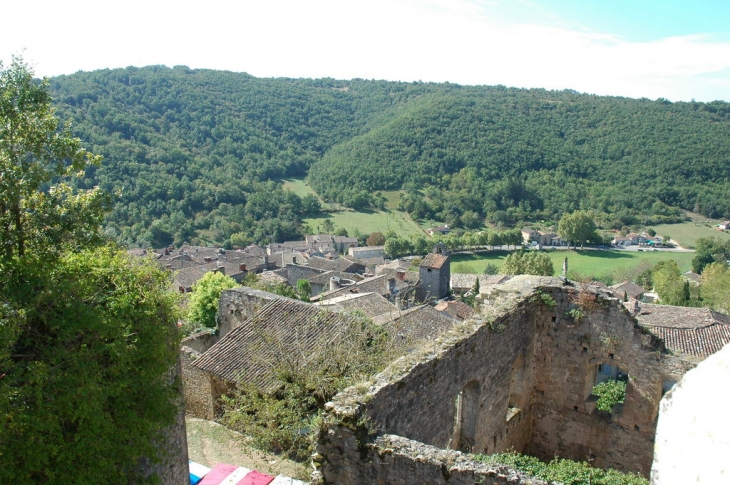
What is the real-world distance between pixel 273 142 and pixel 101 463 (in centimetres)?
13712

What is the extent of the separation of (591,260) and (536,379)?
8148 cm

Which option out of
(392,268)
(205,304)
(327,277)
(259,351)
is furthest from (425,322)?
(392,268)

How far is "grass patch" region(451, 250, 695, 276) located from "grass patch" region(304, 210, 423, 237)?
17122mm

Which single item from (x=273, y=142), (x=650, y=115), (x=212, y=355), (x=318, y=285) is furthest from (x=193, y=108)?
(x=212, y=355)

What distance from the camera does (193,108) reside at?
440 ft

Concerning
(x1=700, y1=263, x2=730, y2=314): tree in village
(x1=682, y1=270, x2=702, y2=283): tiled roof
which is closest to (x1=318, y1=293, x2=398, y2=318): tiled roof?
(x1=700, y1=263, x2=730, y2=314): tree in village

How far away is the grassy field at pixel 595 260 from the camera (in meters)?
77.1

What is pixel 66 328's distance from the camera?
7082 millimetres

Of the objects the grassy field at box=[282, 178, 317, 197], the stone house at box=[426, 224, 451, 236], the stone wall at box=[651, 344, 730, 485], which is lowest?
the stone house at box=[426, 224, 451, 236]

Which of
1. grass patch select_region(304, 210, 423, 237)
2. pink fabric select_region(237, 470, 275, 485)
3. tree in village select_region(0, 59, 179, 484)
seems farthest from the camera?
grass patch select_region(304, 210, 423, 237)

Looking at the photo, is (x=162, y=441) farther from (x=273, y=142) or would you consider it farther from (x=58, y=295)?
(x=273, y=142)

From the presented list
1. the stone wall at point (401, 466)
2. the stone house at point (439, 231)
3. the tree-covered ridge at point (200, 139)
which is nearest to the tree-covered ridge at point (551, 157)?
the stone house at point (439, 231)

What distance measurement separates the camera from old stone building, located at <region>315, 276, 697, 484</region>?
24.9 ft

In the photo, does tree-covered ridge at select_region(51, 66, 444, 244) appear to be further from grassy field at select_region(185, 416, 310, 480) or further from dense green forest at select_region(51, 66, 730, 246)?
grassy field at select_region(185, 416, 310, 480)
